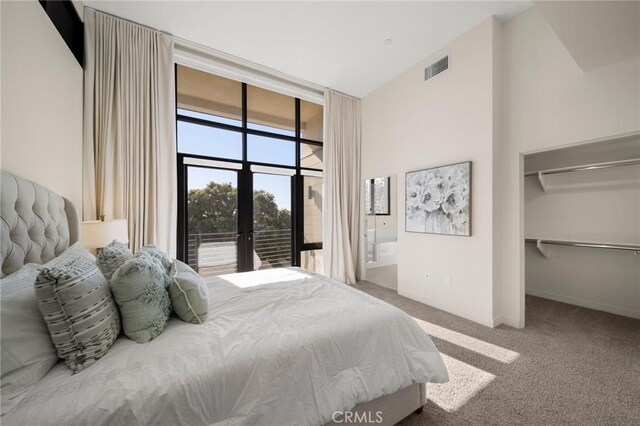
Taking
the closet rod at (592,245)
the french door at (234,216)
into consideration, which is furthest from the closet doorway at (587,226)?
the french door at (234,216)

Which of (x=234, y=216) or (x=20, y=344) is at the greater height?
(x=234, y=216)

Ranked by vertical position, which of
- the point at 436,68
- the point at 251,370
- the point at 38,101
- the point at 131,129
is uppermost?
the point at 436,68

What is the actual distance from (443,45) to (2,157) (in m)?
4.05

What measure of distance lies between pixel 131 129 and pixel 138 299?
238 centimetres

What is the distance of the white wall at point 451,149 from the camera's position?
8.58 feet

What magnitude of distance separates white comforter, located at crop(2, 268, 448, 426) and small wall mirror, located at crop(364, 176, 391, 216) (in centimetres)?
257

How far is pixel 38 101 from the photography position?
1.58 meters

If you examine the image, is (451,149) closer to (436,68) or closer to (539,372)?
(436,68)

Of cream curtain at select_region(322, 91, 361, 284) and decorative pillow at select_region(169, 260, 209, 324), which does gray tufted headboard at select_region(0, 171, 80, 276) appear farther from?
cream curtain at select_region(322, 91, 361, 284)

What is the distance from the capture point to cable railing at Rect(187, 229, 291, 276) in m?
3.34

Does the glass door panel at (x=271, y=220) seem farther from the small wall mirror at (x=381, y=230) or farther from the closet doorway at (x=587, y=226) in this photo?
the closet doorway at (x=587, y=226)

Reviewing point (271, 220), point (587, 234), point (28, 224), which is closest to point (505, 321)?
point (587, 234)

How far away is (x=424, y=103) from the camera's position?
325 centimetres

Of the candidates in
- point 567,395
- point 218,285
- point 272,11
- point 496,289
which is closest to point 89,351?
point 218,285
